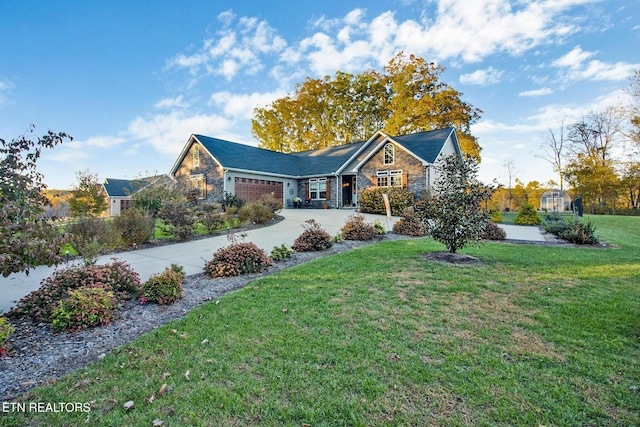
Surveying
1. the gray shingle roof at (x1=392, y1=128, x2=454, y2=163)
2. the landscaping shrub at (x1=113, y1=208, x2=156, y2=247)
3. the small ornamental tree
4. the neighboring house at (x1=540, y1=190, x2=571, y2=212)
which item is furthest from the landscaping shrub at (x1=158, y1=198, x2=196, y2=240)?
the neighboring house at (x1=540, y1=190, x2=571, y2=212)

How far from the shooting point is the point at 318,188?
894 inches

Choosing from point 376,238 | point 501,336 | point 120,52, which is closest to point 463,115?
point 376,238

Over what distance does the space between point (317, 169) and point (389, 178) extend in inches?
244

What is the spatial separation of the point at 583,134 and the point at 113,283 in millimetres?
38195

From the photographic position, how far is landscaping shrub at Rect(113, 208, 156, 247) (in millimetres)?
8578

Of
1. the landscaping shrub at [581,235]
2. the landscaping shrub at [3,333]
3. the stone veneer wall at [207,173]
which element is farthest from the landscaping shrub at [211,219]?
the landscaping shrub at [581,235]

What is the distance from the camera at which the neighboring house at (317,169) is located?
1892cm

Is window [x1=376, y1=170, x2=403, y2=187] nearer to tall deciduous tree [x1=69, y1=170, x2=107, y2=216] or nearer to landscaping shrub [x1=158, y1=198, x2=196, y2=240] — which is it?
landscaping shrub [x1=158, y1=198, x2=196, y2=240]

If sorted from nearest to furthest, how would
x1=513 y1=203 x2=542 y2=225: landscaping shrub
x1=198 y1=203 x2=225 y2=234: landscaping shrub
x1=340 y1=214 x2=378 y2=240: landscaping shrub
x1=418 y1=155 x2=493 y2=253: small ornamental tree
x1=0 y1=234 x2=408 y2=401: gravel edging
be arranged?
x1=0 y1=234 x2=408 y2=401: gravel edging < x1=418 y1=155 x2=493 y2=253: small ornamental tree < x1=340 y1=214 x2=378 y2=240: landscaping shrub < x1=198 y1=203 x2=225 y2=234: landscaping shrub < x1=513 y1=203 x2=542 y2=225: landscaping shrub

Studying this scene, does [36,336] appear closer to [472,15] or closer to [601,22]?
[472,15]

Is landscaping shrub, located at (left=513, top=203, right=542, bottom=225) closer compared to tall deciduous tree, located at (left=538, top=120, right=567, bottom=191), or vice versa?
landscaping shrub, located at (left=513, top=203, right=542, bottom=225)

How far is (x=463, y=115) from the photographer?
27.3m

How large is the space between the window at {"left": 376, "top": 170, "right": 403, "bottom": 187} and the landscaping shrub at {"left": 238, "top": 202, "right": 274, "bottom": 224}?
9218 mm

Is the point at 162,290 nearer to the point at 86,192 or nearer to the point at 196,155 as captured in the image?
the point at 196,155
